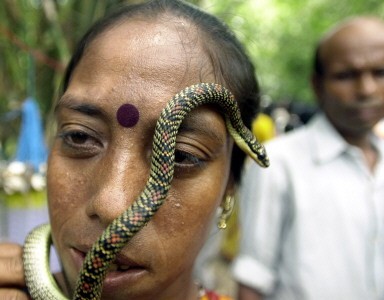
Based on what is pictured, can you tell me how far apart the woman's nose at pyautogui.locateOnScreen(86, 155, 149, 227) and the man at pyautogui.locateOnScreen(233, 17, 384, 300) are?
171cm

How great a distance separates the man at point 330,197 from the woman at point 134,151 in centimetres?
143

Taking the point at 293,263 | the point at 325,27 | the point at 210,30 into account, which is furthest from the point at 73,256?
the point at 325,27

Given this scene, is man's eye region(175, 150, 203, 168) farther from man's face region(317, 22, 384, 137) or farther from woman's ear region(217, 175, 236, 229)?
man's face region(317, 22, 384, 137)

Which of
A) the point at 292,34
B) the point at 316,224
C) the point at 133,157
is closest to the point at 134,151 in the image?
the point at 133,157

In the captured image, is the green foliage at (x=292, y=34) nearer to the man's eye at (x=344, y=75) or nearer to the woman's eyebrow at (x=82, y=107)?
the man's eye at (x=344, y=75)

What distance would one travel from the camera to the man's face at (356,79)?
8.70 ft

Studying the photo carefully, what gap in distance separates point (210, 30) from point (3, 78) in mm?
2942

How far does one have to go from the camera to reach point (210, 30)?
1.34 meters

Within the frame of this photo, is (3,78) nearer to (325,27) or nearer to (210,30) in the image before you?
(210,30)

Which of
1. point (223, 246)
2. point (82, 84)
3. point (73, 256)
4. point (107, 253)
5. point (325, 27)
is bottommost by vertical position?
point (223, 246)

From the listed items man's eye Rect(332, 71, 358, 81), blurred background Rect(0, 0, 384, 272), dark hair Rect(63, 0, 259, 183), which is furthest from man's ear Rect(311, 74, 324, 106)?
dark hair Rect(63, 0, 259, 183)

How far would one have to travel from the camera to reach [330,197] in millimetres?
2564

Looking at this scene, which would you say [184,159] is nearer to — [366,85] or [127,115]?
[127,115]

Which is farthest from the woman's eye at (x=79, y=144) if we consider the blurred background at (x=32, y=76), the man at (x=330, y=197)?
the man at (x=330, y=197)
